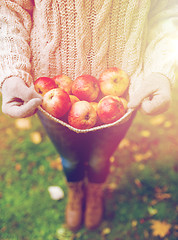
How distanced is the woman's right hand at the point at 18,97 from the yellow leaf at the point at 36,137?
4.80 ft

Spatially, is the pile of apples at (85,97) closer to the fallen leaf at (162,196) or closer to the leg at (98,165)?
the leg at (98,165)

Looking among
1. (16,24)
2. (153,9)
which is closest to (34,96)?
(16,24)

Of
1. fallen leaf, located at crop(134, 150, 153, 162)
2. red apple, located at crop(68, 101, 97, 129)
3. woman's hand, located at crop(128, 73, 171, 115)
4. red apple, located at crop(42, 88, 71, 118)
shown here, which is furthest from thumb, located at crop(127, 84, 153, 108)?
fallen leaf, located at crop(134, 150, 153, 162)

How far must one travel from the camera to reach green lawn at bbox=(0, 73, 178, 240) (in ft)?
5.61

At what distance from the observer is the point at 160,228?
171cm

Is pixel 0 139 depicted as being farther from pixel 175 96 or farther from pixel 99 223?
pixel 175 96

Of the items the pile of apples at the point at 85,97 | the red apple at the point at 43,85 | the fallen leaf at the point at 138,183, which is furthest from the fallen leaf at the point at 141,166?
the red apple at the point at 43,85

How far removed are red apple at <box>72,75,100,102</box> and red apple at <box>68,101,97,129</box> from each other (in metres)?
0.08

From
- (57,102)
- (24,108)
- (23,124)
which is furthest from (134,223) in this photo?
(23,124)

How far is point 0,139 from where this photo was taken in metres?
2.32

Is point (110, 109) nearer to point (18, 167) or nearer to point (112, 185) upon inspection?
point (112, 185)

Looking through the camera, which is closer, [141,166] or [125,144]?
[141,166]

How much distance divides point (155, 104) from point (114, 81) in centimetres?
26

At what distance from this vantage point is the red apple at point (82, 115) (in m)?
1.00
